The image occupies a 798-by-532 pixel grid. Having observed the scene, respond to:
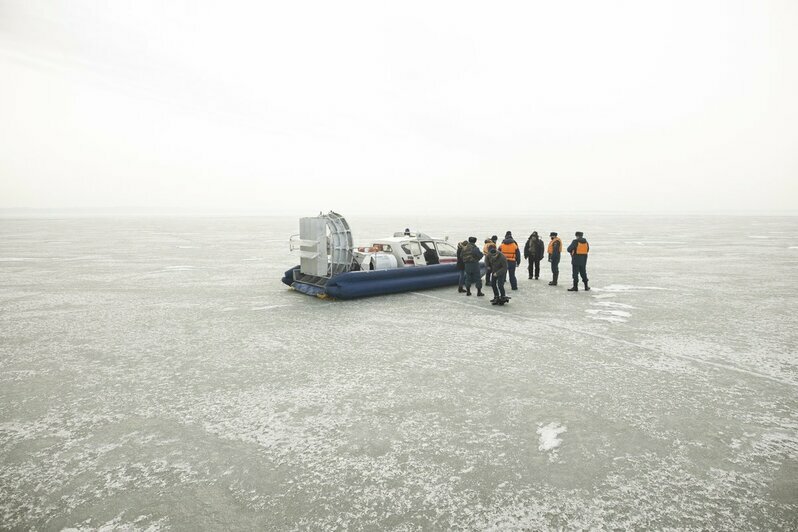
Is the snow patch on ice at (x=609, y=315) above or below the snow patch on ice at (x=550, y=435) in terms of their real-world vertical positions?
above

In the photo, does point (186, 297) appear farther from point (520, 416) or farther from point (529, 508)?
point (529, 508)

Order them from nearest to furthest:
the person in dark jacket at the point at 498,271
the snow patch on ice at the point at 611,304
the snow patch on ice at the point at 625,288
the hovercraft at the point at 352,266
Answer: the snow patch on ice at the point at 611,304, the person in dark jacket at the point at 498,271, the hovercraft at the point at 352,266, the snow patch on ice at the point at 625,288

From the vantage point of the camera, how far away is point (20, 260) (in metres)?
18.6

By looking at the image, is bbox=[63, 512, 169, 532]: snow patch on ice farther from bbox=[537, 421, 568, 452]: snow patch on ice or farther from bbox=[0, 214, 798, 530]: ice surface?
bbox=[537, 421, 568, 452]: snow patch on ice

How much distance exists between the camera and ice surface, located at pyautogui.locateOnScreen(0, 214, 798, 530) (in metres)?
3.29

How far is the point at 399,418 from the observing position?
464 cm

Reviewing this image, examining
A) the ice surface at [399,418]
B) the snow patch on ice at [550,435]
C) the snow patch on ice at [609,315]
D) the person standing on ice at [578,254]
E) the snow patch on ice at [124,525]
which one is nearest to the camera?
the snow patch on ice at [124,525]

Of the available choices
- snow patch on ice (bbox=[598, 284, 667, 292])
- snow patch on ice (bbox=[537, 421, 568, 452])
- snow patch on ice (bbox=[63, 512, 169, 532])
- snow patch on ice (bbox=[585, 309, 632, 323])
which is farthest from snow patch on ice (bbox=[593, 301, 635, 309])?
snow patch on ice (bbox=[63, 512, 169, 532])

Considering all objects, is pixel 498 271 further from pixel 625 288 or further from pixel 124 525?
pixel 124 525

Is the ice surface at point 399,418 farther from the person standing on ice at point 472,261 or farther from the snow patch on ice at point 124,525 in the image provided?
the person standing on ice at point 472,261

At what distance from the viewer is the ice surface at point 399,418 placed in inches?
129

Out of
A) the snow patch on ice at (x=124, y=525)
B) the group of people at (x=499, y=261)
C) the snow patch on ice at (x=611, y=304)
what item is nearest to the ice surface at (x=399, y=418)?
the snow patch on ice at (x=124, y=525)

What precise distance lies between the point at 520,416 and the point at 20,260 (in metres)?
22.0

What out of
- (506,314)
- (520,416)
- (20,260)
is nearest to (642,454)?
(520,416)
